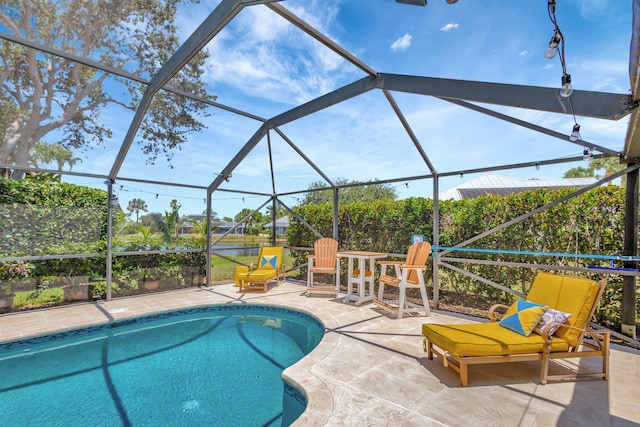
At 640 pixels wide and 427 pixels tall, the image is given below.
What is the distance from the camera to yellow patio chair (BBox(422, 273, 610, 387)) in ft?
9.14

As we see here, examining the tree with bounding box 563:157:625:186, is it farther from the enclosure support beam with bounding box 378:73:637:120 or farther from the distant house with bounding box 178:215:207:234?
the distant house with bounding box 178:215:207:234

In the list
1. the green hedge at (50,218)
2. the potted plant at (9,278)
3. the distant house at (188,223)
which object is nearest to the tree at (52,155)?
the green hedge at (50,218)

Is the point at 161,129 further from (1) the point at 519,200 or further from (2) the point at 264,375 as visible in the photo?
(1) the point at 519,200

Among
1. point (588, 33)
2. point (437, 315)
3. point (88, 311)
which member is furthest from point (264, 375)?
point (588, 33)

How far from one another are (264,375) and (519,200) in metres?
4.75

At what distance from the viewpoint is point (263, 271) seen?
7234 mm

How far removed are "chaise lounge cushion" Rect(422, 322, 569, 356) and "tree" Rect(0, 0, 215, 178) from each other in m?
5.15

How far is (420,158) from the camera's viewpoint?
5465 millimetres

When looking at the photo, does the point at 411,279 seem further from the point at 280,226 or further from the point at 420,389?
the point at 280,226

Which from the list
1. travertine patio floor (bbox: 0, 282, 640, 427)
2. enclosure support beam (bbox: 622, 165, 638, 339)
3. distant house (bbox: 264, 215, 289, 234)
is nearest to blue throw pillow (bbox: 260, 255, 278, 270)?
distant house (bbox: 264, 215, 289, 234)

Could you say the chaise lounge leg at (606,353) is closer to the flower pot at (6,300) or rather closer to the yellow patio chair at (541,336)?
the yellow patio chair at (541,336)

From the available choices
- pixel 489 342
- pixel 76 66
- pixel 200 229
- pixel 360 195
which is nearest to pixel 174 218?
pixel 200 229

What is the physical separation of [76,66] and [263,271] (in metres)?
5.07

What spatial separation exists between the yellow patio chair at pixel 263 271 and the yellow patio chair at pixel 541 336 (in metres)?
4.36
